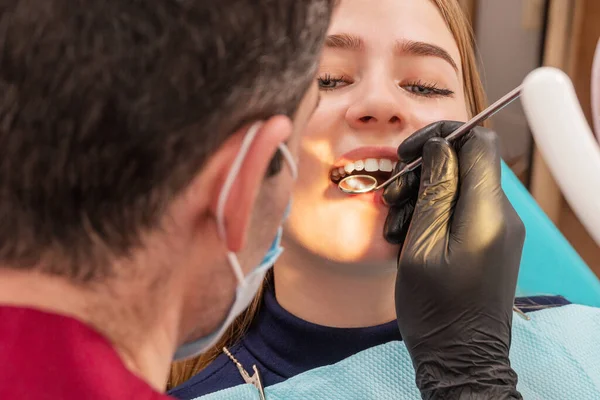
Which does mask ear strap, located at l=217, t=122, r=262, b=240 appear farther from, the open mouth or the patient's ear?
the open mouth

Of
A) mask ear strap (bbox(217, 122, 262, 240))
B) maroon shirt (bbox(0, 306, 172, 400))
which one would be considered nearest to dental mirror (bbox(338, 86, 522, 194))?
mask ear strap (bbox(217, 122, 262, 240))

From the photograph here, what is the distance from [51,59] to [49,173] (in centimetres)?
9

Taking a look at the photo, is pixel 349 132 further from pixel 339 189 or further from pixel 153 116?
pixel 153 116

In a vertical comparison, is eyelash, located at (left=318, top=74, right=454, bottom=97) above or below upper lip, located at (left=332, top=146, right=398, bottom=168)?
above

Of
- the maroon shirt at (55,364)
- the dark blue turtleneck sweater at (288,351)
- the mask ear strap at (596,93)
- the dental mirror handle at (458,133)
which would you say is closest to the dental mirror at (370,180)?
the dental mirror handle at (458,133)

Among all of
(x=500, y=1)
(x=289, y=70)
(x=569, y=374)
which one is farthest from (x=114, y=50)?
(x=500, y=1)

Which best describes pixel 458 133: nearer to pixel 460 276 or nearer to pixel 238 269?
pixel 460 276

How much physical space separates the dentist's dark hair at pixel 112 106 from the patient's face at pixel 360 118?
0.52 m

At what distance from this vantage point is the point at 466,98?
1420 millimetres

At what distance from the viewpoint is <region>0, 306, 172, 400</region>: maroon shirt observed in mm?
517

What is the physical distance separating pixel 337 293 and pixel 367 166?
246 mm

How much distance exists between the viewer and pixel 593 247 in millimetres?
2336

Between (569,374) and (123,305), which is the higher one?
(123,305)

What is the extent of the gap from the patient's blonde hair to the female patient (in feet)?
Answer: 0.04
